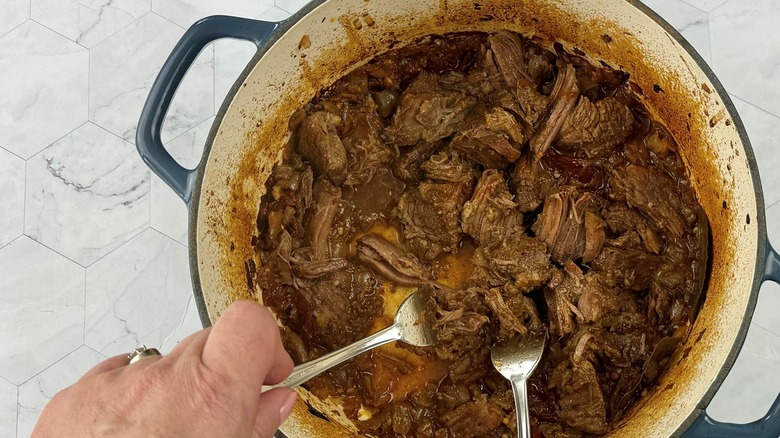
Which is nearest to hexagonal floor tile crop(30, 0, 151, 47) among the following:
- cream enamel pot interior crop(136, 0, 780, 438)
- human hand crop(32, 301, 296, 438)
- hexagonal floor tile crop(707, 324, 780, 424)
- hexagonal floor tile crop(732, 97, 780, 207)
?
cream enamel pot interior crop(136, 0, 780, 438)

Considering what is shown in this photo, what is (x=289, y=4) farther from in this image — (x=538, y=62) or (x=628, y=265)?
(x=628, y=265)

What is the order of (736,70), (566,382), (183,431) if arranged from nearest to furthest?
1. (183,431)
2. (566,382)
3. (736,70)

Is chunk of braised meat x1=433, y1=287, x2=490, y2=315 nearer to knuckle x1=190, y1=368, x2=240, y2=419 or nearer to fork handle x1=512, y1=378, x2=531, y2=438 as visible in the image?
fork handle x1=512, y1=378, x2=531, y2=438

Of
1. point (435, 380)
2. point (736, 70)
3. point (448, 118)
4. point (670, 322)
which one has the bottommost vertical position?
point (435, 380)

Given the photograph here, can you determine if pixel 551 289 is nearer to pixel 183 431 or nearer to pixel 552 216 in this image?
pixel 552 216

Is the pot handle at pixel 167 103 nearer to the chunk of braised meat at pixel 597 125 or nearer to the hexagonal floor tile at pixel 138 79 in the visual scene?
the hexagonal floor tile at pixel 138 79

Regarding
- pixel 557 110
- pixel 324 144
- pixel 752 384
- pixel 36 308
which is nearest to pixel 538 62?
pixel 557 110

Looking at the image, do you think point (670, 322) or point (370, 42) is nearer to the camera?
point (670, 322)

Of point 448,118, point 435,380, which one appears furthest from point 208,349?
point 448,118
